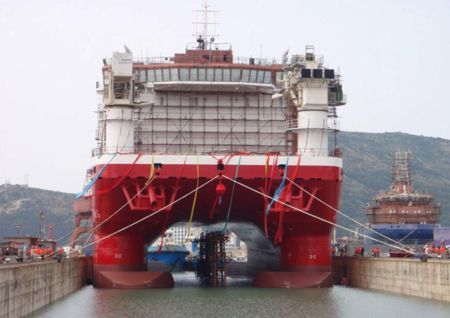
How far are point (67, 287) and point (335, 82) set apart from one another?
1601 cm

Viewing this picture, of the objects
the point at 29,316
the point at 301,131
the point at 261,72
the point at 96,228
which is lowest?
the point at 29,316

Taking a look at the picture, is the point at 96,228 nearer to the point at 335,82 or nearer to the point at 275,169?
the point at 275,169

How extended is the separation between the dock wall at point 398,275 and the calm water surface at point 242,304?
21.0 inches

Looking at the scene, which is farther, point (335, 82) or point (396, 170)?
point (396, 170)

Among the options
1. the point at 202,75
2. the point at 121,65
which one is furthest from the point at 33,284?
the point at 202,75

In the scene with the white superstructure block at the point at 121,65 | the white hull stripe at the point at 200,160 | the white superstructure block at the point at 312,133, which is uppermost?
the white superstructure block at the point at 121,65

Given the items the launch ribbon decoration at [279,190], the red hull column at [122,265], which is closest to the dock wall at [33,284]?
the red hull column at [122,265]

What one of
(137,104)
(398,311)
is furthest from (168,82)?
(398,311)

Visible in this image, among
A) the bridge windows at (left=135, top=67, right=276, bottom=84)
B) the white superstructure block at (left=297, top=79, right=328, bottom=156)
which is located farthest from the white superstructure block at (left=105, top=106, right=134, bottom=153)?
the white superstructure block at (left=297, top=79, right=328, bottom=156)

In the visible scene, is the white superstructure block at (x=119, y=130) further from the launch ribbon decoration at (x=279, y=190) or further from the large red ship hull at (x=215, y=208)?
the launch ribbon decoration at (x=279, y=190)

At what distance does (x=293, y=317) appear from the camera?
33.0 metres

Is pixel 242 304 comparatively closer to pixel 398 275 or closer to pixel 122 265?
pixel 398 275

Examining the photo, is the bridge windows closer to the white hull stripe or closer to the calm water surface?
the white hull stripe

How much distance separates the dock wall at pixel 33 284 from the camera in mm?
29484
